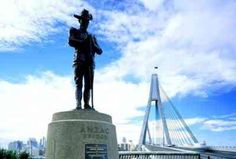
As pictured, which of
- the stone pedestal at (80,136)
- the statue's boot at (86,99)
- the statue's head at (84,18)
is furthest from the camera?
the statue's head at (84,18)

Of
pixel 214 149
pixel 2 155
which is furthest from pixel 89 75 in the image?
pixel 214 149

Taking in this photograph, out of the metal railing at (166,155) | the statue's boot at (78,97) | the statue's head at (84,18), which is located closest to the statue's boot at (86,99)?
the statue's boot at (78,97)

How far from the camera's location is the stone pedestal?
9.18 metres

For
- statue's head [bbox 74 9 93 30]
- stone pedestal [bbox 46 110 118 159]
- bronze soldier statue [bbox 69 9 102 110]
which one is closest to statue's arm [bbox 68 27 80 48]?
bronze soldier statue [bbox 69 9 102 110]

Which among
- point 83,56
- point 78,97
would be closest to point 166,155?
point 78,97

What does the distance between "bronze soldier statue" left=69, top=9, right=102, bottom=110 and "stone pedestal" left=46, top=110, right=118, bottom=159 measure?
2.07 feet

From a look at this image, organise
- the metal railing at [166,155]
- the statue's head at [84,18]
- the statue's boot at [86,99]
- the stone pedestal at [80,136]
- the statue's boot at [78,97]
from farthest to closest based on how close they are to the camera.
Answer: the metal railing at [166,155], the statue's head at [84,18], the statue's boot at [86,99], the statue's boot at [78,97], the stone pedestal at [80,136]

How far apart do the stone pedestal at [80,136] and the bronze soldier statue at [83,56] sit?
630mm

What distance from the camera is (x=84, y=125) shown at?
369 inches

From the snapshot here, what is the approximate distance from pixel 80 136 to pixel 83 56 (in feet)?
7.04

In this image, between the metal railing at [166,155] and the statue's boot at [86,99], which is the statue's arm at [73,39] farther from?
the metal railing at [166,155]

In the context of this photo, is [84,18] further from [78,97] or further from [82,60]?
[78,97]

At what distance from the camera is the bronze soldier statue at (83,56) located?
1018cm

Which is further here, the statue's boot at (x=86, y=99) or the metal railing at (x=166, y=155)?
the metal railing at (x=166, y=155)
